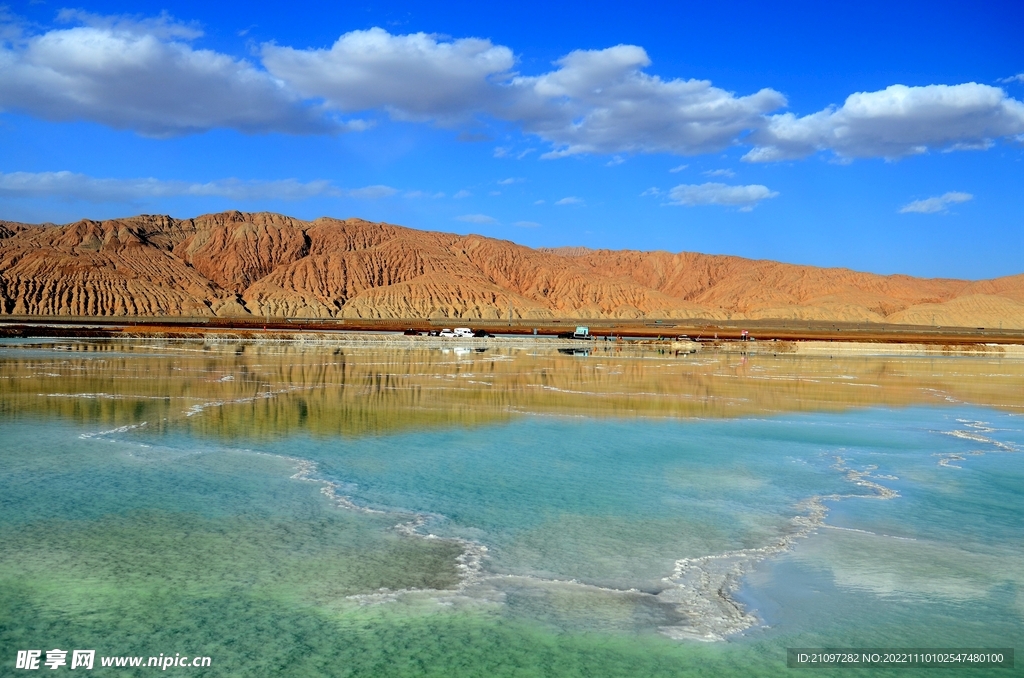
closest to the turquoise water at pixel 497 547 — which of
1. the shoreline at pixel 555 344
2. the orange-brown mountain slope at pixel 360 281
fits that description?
the shoreline at pixel 555 344

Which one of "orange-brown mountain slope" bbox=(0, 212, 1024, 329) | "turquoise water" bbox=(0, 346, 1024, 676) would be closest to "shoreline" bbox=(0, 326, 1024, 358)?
"turquoise water" bbox=(0, 346, 1024, 676)

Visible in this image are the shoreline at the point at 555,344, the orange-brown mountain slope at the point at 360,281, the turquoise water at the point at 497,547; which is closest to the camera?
the turquoise water at the point at 497,547

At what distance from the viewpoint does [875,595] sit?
24.5 feet

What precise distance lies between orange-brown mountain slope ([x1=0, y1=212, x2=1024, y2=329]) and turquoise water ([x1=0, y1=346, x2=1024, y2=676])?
110406 mm

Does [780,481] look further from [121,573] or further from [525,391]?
[525,391]

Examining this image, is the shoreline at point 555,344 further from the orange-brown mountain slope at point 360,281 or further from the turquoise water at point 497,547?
the orange-brown mountain slope at point 360,281

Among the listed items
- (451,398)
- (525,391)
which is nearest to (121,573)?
(451,398)

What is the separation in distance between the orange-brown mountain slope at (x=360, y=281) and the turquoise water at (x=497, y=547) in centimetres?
11041

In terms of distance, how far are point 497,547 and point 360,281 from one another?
12880 cm

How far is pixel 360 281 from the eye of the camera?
13462 cm

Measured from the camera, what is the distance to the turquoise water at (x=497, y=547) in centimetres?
644

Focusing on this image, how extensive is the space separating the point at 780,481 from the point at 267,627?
27.0 feet

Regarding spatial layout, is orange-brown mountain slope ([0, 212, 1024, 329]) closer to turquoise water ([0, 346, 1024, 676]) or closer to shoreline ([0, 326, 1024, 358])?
shoreline ([0, 326, 1024, 358])

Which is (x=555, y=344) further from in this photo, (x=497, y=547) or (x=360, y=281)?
(x=360, y=281)
